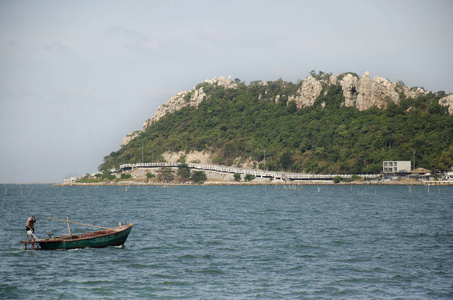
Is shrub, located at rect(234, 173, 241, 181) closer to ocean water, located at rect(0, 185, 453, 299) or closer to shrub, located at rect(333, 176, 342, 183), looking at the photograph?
shrub, located at rect(333, 176, 342, 183)

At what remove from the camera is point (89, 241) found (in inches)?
1449

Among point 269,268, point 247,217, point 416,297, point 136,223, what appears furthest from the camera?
point 247,217

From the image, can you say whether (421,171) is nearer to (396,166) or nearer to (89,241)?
(396,166)

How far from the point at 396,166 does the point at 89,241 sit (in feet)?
400

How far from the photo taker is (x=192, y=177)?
170125mm

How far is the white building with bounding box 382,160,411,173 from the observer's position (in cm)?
14411

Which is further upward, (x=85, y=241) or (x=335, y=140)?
(x=335, y=140)

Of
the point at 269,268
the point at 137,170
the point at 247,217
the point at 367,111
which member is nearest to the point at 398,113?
the point at 367,111

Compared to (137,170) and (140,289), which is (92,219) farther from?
(137,170)

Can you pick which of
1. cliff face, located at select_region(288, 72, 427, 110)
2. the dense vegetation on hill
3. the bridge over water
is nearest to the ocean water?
the bridge over water

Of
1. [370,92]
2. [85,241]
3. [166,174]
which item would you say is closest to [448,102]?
[370,92]

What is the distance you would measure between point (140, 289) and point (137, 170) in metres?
154

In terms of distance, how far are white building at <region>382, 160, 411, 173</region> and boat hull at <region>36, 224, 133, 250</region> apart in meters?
119

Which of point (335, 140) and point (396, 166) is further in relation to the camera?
point (335, 140)
